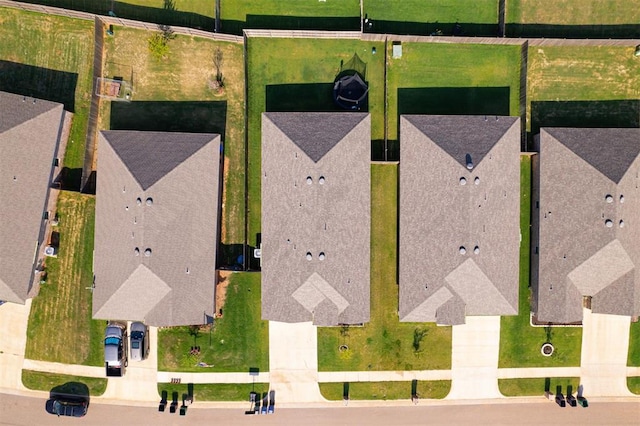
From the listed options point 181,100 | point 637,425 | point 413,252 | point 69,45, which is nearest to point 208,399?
point 413,252

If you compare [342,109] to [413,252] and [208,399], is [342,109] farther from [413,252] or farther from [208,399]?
[208,399]

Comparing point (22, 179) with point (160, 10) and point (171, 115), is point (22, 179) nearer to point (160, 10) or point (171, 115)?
point (171, 115)

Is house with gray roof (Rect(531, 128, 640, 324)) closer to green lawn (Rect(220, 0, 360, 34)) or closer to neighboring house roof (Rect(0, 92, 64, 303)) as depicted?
green lawn (Rect(220, 0, 360, 34))

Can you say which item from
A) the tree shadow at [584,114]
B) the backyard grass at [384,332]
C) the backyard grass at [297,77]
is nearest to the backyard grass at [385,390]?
the backyard grass at [384,332]

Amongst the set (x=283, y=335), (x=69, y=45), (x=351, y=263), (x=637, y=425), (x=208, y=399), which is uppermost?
(x=69, y=45)

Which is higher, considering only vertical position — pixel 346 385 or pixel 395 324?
pixel 395 324

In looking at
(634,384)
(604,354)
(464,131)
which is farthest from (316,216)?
(634,384)

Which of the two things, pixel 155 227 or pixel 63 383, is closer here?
pixel 155 227
